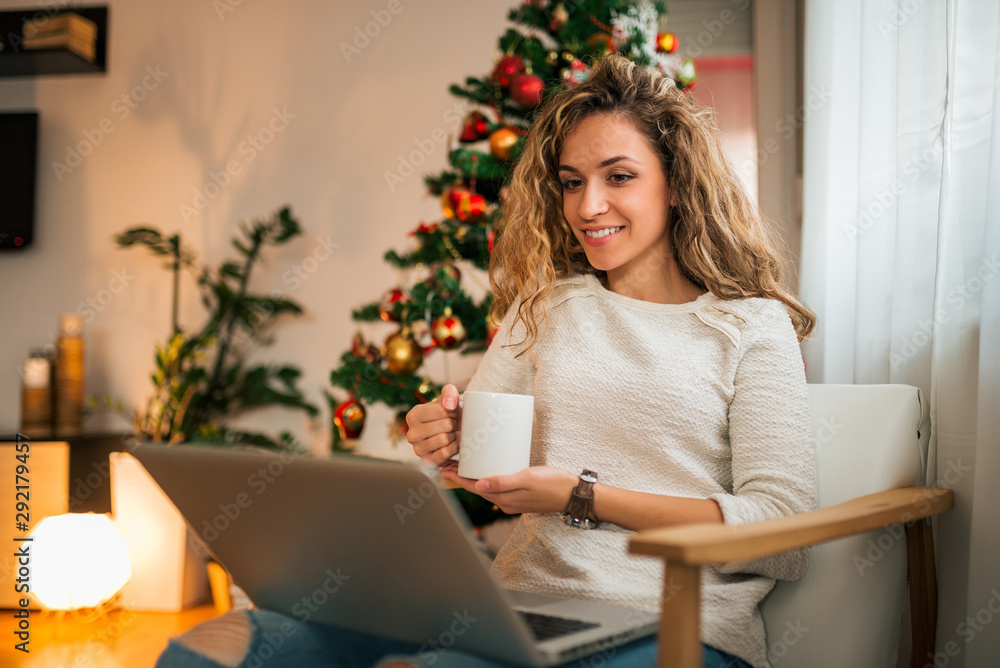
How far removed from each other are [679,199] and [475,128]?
796 millimetres

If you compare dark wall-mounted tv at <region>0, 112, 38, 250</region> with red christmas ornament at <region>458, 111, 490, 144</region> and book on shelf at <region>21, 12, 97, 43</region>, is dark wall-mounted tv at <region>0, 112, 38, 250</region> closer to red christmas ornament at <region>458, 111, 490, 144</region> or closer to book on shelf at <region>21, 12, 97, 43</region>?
book on shelf at <region>21, 12, 97, 43</region>

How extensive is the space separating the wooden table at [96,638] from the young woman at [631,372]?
→ 4.17 ft

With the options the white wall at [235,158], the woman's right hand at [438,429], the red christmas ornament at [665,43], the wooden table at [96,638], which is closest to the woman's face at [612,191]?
the woman's right hand at [438,429]

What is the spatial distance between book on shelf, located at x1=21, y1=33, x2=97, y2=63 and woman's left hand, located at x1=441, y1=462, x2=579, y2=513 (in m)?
2.79

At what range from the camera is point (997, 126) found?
3.43ft

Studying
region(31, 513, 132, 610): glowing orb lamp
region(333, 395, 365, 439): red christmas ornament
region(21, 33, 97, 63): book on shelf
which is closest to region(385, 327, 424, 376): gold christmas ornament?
region(333, 395, 365, 439): red christmas ornament

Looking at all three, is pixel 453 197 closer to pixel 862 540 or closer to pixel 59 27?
pixel 862 540

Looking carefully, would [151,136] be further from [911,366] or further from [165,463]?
[911,366]

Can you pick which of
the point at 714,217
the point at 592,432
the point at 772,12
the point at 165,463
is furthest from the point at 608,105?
the point at 772,12

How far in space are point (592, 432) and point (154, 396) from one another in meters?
2.28

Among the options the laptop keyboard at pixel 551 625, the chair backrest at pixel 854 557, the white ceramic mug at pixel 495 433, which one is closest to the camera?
the laptop keyboard at pixel 551 625

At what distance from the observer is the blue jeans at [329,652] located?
0.79 meters

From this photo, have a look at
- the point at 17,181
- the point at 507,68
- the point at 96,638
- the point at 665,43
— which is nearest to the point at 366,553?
the point at 507,68

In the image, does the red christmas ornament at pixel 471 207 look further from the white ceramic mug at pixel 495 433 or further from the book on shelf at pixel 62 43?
the book on shelf at pixel 62 43
